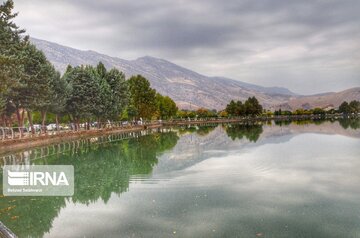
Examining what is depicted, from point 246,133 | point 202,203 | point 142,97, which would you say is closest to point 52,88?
point 246,133

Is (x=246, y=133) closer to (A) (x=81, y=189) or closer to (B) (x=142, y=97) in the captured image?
(B) (x=142, y=97)

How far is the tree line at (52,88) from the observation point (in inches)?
1781

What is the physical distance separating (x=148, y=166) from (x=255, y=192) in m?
13.2

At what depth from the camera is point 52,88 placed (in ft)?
212

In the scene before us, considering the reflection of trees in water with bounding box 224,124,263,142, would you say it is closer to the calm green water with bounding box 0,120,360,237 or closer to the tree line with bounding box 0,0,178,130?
the tree line with bounding box 0,0,178,130

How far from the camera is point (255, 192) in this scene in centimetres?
2055

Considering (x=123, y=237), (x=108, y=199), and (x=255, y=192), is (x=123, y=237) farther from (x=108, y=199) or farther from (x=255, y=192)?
(x=255, y=192)

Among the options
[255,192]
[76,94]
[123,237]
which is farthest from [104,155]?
[76,94]

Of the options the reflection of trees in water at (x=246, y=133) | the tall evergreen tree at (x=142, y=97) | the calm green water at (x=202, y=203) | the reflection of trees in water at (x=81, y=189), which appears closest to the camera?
the calm green water at (x=202, y=203)

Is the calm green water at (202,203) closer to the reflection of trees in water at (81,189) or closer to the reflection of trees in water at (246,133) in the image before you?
the reflection of trees in water at (81,189)

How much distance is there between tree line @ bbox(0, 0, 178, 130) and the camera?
45.2 metres

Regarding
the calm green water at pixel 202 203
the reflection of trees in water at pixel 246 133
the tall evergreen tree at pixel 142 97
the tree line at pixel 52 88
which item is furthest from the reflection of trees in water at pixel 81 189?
the tall evergreen tree at pixel 142 97

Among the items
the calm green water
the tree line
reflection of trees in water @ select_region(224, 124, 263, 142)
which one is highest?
the tree line

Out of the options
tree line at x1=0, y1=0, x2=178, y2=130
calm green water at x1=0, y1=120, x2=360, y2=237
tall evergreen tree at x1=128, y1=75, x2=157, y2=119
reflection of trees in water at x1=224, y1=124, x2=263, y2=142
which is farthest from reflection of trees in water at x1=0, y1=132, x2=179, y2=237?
tall evergreen tree at x1=128, y1=75, x2=157, y2=119
